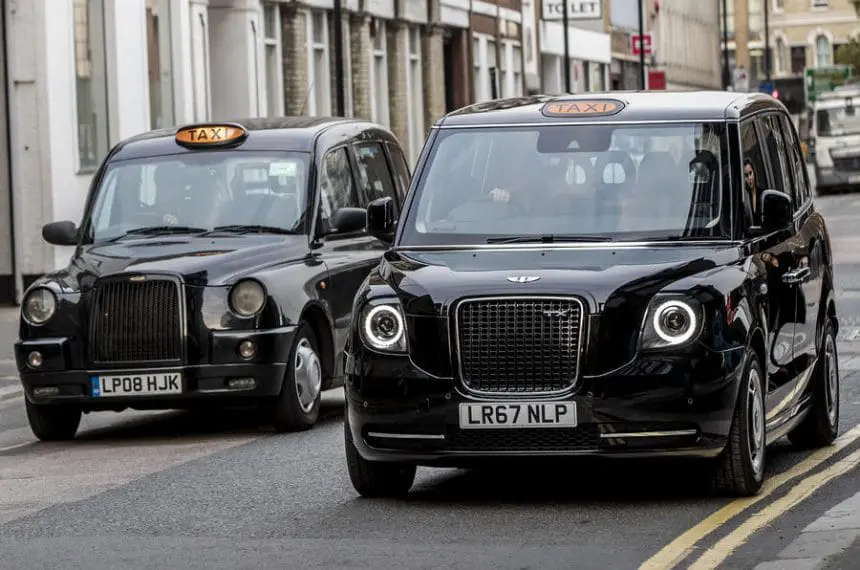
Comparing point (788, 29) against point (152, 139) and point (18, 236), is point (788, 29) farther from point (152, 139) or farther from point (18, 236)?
point (152, 139)

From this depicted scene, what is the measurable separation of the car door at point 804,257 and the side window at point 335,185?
3525 millimetres

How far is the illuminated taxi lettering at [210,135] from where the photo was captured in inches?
611

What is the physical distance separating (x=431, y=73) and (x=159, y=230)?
123 feet

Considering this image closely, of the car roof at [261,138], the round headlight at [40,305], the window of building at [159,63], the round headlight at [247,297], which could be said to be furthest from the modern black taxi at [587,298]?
the window of building at [159,63]

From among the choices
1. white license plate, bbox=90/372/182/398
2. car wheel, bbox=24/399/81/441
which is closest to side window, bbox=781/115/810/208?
white license plate, bbox=90/372/182/398

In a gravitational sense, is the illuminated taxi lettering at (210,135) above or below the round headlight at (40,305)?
above

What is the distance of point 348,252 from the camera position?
1547 cm

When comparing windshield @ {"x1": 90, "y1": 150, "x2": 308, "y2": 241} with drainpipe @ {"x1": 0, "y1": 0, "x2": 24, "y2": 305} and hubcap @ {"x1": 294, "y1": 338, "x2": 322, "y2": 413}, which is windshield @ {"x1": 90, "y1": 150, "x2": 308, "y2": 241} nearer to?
hubcap @ {"x1": 294, "y1": 338, "x2": 322, "y2": 413}

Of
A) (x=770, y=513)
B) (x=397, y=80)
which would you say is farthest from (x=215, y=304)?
(x=397, y=80)

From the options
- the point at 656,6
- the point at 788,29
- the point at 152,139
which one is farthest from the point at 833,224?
the point at 788,29

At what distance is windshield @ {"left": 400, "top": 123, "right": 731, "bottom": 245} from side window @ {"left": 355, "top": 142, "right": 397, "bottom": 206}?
471 centimetres

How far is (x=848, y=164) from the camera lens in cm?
6581

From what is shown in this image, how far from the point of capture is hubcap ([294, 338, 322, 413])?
47.1 feet

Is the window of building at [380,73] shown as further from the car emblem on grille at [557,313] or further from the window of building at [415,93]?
the car emblem on grille at [557,313]
